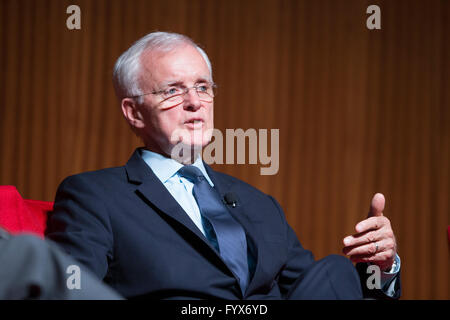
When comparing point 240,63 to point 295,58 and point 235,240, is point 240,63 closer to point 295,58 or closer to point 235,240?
point 295,58

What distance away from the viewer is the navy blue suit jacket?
4.23 feet

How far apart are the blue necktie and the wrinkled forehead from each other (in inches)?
10.7

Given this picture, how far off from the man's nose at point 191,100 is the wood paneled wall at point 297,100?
1.02 metres

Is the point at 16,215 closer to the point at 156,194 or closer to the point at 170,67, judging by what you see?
the point at 156,194

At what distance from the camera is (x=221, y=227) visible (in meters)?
1.45

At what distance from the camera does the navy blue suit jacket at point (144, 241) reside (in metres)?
1.29

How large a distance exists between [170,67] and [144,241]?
0.55 metres

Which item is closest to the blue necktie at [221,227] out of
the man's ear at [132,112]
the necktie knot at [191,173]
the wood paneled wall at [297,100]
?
the necktie knot at [191,173]

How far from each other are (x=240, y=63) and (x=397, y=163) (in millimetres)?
951

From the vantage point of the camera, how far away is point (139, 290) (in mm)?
1284

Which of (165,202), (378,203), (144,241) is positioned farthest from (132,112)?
(378,203)

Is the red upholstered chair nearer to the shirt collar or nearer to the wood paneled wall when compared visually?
the shirt collar

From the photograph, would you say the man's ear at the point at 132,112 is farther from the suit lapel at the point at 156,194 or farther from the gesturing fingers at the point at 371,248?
the gesturing fingers at the point at 371,248
